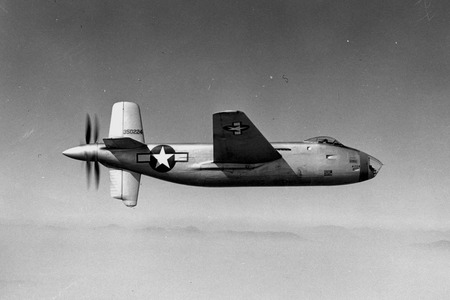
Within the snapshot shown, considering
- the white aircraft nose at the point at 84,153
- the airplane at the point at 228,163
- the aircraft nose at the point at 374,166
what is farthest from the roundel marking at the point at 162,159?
the aircraft nose at the point at 374,166

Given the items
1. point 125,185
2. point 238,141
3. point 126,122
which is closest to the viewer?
point 238,141

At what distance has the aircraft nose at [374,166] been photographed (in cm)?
1994

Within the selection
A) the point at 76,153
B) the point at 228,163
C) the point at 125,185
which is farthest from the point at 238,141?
the point at 76,153

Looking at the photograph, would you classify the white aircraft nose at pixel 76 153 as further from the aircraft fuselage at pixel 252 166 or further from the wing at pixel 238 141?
the wing at pixel 238 141

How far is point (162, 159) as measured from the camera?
19984mm

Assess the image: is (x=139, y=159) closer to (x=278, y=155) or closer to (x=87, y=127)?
(x=87, y=127)

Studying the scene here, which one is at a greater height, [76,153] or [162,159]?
[76,153]

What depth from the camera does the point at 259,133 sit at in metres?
18.1

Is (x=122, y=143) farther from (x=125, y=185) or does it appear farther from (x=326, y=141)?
(x=326, y=141)

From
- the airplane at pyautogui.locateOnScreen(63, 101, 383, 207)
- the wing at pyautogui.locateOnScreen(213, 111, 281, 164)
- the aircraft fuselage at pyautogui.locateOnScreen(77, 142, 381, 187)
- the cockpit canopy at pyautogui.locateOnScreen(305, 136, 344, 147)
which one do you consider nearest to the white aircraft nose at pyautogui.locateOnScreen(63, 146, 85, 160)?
the airplane at pyautogui.locateOnScreen(63, 101, 383, 207)

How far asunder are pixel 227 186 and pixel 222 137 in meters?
3.07

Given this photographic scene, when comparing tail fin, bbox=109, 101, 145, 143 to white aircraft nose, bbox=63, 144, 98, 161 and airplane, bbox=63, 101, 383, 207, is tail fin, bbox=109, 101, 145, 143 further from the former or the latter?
white aircraft nose, bbox=63, 144, 98, 161

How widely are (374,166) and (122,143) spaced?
13.6 m

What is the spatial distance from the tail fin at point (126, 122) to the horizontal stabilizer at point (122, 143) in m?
1.10
